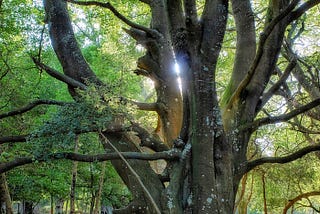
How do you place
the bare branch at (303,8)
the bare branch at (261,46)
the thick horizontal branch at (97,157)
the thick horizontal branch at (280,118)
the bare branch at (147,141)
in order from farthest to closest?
the bare branch at (147,141) < the thick horizontal branch at (280,118) < the thick horizontal branch at (97,157) < the bare branch at (303,8) < the bare branch at (261,46)

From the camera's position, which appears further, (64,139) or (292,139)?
(292,139)

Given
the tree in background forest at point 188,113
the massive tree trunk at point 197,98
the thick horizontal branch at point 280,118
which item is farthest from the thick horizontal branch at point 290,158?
the thick horizontal branch at point 280,118

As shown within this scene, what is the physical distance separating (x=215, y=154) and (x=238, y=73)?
1302mm

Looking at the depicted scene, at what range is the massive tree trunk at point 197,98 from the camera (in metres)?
3.58

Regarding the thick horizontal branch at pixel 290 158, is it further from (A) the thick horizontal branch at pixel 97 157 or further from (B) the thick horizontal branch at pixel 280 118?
(A) the thick horizontal branch at pixel 97 157

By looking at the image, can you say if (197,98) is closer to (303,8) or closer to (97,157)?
(97,157)

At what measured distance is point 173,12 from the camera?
412 cm

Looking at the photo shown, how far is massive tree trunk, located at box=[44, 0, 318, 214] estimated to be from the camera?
3.58 meters

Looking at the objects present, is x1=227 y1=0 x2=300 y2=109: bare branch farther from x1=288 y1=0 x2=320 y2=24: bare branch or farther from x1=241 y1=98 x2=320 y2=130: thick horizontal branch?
x1=241 y1=98 x2=320 y2=130: thick horizontal branch

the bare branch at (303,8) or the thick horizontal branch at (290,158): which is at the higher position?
the bare branch at (303,8)

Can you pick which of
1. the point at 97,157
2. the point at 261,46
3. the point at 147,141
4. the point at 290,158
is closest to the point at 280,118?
the point at 290,158

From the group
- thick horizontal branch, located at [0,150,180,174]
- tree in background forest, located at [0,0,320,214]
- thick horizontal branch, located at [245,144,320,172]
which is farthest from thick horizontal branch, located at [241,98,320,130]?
thick horizontal branch, located at [0,150,180,174]

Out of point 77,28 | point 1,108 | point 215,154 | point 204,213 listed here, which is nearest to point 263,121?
point 215,154

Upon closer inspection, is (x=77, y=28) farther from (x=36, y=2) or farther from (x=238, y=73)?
(x=238, y=73)
